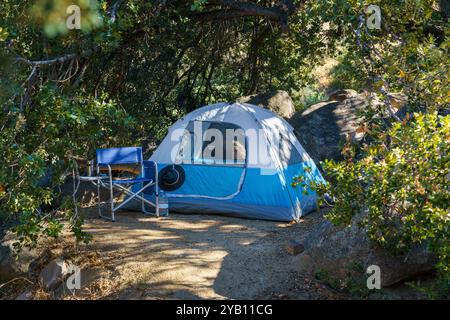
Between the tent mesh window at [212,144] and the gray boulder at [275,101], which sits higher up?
the gray boulder at [275,101]

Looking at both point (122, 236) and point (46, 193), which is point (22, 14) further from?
point (122, 236)

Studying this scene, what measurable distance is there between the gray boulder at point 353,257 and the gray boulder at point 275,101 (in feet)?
19.3

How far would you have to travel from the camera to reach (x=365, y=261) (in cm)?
602

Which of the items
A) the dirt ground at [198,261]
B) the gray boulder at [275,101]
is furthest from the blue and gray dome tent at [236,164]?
the gray boulder at [275,101]

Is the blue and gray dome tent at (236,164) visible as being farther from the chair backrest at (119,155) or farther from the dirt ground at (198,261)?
the chair backrest at (119,155)

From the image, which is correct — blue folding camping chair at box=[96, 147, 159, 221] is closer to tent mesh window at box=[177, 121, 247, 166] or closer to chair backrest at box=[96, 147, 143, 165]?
chair backrest at box=[96, 147, 143, 165]

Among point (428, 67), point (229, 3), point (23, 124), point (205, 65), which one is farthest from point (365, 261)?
point (205, 65)

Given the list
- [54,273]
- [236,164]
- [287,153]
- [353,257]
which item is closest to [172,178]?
[236,164]

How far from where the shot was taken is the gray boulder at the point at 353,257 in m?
5.96

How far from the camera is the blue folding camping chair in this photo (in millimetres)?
8621

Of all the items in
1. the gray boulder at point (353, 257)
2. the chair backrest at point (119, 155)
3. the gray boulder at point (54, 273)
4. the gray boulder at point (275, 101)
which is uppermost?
the gray boulder at point (275, 101)

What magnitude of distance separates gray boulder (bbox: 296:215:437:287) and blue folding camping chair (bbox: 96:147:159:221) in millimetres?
2979

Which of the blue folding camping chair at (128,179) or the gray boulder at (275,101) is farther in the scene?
the gray boulder at (275,101)
